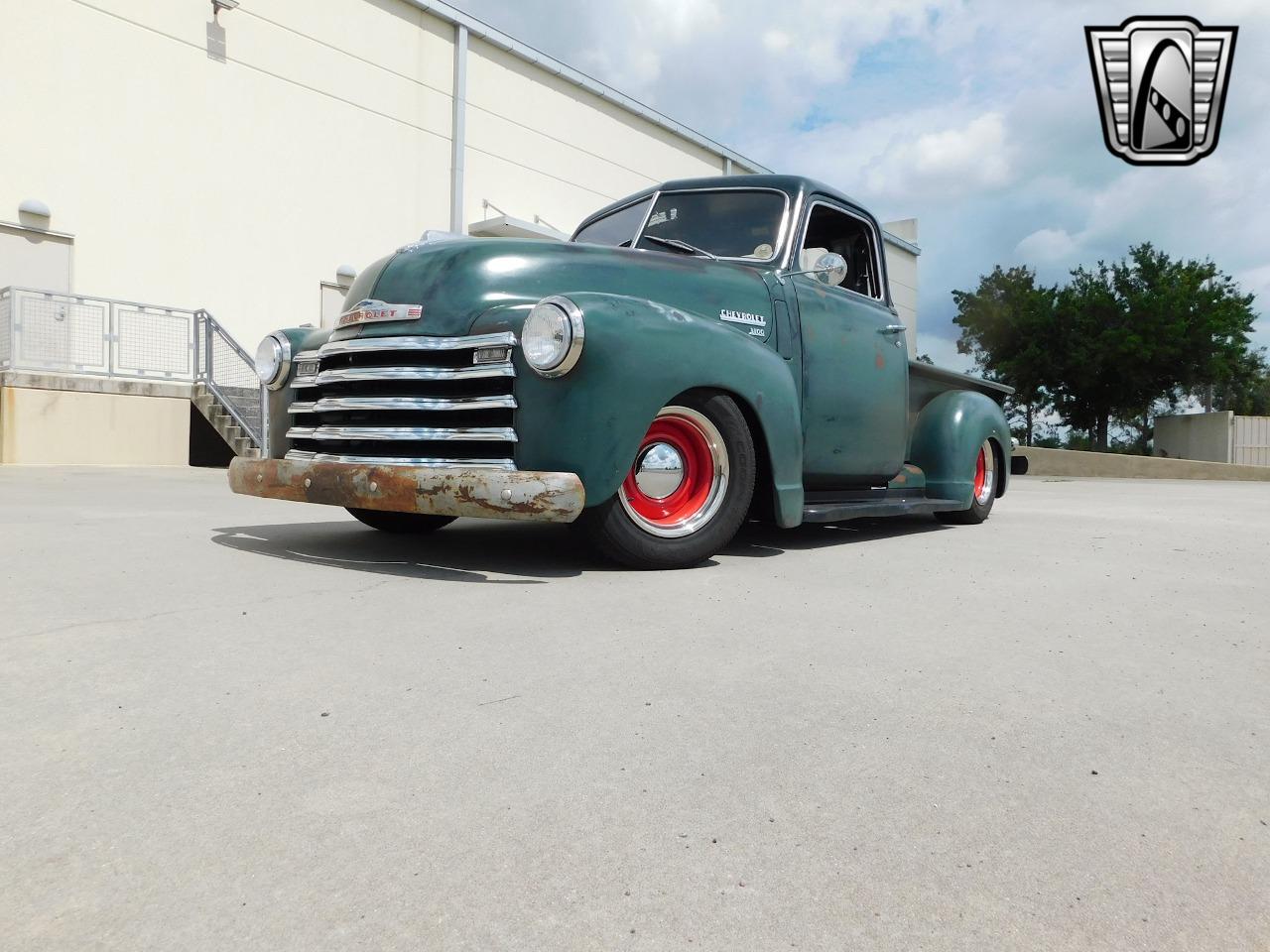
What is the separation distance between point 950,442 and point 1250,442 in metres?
23.8

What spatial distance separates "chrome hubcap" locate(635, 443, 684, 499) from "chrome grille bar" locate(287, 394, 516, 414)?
0.65 m

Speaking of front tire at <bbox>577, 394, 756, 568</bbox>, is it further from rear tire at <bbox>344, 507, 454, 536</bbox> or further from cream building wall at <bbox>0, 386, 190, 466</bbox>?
cream building wall at <bbox>0, 386, 190, 466</bbox>

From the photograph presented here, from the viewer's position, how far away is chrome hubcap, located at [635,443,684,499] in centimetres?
387

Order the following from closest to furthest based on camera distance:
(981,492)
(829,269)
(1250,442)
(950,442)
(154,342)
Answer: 1. (829,269)
2. (950,442)
3. (981,492)
4. (154,342)
5. (1250,442)

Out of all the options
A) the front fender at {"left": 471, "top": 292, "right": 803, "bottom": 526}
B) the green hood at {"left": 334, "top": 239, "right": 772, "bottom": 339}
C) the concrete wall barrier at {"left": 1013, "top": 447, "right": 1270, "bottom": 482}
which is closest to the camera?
the front fender at {"left": 471, "top": 292, "right": 803, "bottom": 526}

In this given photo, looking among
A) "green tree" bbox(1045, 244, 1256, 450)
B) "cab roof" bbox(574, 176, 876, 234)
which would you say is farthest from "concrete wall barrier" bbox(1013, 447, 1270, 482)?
"cab roof" bbox(574, 176, 876, 234)

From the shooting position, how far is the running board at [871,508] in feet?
15.4

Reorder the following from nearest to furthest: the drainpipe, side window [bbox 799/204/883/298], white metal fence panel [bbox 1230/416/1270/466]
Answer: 1. side window [bbox 799/204/883/298]
2. the drainpipe
3. white metal fence panel [bbox 1230/416/1270/466]

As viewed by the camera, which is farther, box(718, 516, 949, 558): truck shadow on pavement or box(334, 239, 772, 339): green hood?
box(718, 516, 949, 558): truck shadow on pavement

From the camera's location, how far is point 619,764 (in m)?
1.75

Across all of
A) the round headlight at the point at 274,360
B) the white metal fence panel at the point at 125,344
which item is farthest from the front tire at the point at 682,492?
the white metal fence panel at the point at 125,344

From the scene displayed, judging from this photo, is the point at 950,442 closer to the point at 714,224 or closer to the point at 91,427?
the point at 714,224

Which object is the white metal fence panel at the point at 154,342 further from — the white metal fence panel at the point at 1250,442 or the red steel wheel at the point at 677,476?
the white metal fence panel at the point at 1250,442

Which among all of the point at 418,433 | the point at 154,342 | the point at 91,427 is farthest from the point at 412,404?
the point at 154,342
